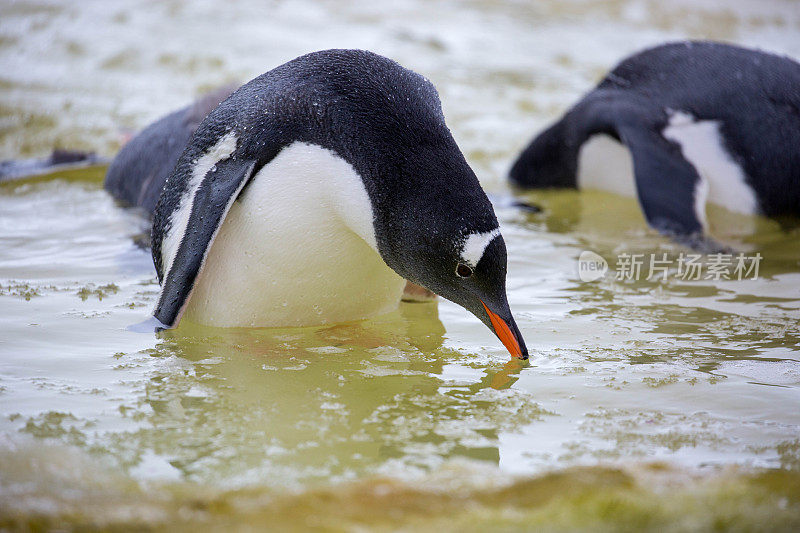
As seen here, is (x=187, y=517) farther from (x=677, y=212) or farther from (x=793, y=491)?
(x=677, y=212)

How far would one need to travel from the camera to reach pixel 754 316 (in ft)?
10.4

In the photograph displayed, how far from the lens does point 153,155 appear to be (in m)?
4.22

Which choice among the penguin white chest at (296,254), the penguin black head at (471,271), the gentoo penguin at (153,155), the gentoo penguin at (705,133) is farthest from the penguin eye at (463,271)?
the gentoo penguin at (705,133)

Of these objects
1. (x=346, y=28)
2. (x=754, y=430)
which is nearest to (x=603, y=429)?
(x=754, y=430)

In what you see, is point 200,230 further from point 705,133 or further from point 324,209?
point 705,133

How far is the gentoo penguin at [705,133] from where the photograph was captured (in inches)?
173

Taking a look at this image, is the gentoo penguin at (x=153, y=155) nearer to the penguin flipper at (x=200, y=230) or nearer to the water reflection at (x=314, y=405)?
the penguin flipper at (x=200, y=230)

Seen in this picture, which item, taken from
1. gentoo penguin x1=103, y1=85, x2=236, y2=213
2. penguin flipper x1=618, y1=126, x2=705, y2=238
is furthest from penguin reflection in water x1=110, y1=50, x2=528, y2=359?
penguin flipper x1=618, y1=126, x2=705, y2=238

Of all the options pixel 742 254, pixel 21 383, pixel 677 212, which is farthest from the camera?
pixel 677 212

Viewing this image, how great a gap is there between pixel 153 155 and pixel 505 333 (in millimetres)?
2251

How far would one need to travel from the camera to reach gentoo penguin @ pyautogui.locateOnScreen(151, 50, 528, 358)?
251cm

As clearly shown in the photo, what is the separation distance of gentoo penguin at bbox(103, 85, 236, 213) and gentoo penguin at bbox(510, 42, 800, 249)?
76.2 inches

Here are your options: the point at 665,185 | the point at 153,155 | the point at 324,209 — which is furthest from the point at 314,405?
the point at 665,185

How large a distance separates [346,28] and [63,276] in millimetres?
6007
